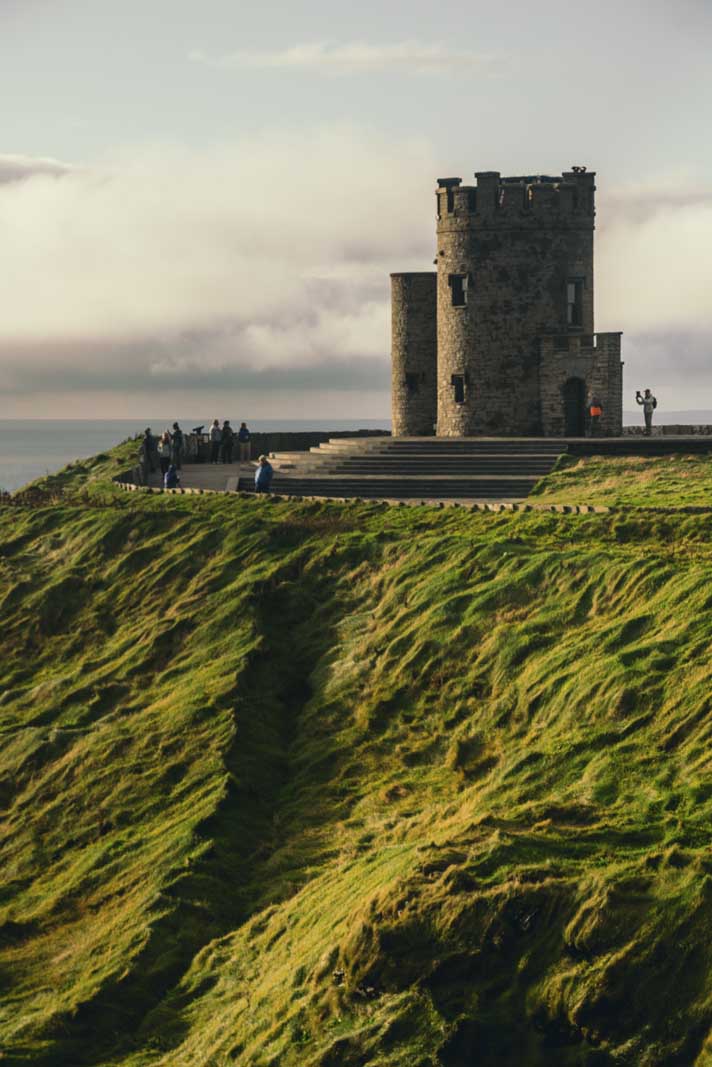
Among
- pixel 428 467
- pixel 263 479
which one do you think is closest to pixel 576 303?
pixel 428 467

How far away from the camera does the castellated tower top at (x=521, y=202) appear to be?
50844 mm

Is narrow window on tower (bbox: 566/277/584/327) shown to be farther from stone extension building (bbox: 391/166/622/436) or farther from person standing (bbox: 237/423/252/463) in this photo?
person standing (bbox: 237/423/252/463)

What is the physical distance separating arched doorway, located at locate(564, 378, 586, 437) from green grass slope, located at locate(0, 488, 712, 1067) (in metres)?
17.2

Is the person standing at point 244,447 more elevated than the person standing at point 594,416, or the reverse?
the person standing at point 594,416

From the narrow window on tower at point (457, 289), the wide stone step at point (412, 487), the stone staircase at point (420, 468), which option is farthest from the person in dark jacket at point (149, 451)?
the narrow window on tower at point (457, 289)

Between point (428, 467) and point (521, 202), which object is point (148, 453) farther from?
point (521, 202)

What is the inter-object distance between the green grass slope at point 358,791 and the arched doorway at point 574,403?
17.2 metres

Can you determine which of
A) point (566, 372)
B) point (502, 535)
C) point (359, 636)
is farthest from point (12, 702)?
point (566, 372)

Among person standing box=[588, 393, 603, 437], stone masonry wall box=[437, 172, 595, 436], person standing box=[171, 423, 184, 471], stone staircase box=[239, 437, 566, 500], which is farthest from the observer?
stone masonry wall box=[437, 172, 595, 436]

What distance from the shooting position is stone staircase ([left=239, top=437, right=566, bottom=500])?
41875 mm

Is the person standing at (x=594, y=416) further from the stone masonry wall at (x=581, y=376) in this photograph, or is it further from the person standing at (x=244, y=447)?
the person standing at (x=244, y=447)

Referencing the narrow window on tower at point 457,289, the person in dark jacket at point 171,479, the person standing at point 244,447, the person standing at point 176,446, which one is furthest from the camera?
the person standing at point 244,447

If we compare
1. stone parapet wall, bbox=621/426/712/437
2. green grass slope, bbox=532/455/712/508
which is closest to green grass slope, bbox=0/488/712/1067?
green grass slope, bbox=532/455/712/508

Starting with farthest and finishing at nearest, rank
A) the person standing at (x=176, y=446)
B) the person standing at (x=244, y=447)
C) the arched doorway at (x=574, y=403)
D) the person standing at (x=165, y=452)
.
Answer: the person standing at (x=244, y=447) < the arched doorway at (x=574, y=403) < the person standing at (x=176, y=446) < the person standing at (x=165, y=452)
